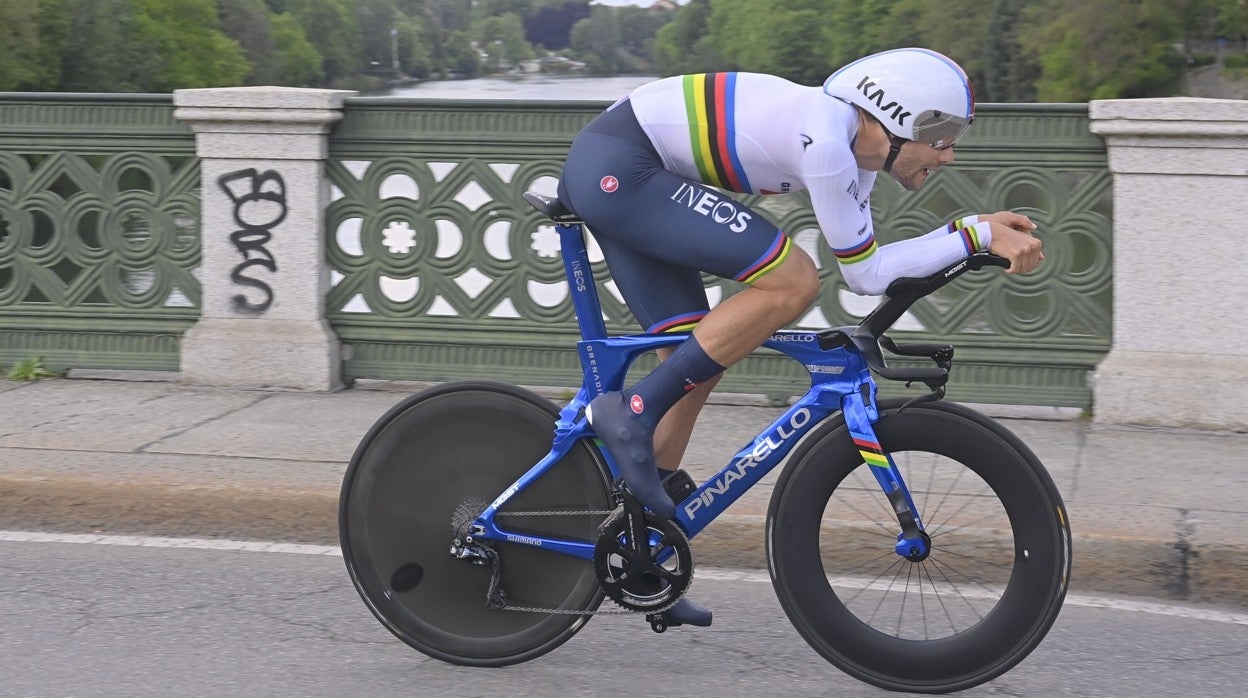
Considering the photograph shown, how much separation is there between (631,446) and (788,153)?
817mm

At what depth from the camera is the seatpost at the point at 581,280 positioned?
12.8 ft

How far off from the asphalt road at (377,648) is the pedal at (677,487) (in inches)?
20.2

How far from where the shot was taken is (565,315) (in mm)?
7652

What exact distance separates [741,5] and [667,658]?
167784 millimetres

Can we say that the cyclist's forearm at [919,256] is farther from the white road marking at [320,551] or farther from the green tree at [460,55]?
the green tree at [460,55]

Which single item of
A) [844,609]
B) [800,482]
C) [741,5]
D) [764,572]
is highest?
[741,5]

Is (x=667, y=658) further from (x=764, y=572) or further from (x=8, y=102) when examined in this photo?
(x=8, y=102)

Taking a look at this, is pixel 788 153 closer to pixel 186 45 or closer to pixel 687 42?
pixel 186 45

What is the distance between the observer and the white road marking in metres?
4.82

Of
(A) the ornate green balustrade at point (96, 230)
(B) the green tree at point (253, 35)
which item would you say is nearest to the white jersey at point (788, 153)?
(A) the ornate green balustrade at point (96, 230)

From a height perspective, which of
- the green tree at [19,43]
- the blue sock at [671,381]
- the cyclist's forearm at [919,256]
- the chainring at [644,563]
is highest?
the green tree at [19,43]

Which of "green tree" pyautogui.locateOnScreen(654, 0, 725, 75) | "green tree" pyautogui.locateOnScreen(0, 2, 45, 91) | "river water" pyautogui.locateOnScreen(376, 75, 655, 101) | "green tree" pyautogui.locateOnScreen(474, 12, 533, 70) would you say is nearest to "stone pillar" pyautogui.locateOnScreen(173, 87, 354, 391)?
→ "river water" pyautogui.locateOnScreen(376, 75, 655, 101)

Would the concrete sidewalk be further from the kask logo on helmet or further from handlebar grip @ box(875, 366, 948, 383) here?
the kask logo on helmet

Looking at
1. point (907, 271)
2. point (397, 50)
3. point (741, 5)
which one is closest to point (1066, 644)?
point (907, 271)
